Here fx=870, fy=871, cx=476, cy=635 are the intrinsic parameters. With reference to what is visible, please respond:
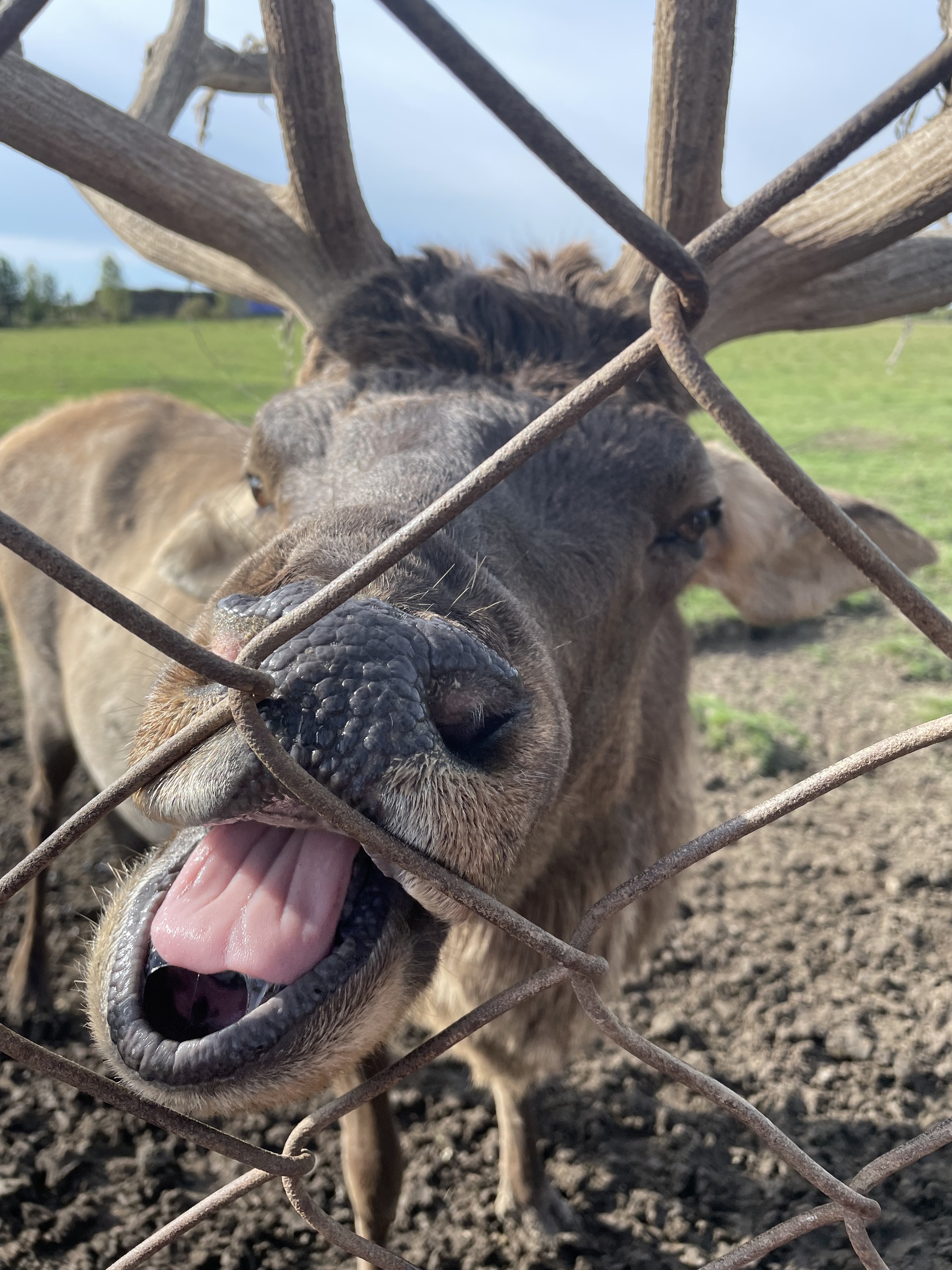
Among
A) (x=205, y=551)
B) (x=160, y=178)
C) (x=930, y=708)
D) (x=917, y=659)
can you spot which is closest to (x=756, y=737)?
(x=930, y=708)

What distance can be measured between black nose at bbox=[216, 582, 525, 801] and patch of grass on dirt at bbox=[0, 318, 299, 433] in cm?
1197

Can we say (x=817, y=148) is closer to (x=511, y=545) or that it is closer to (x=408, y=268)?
(x=511, y=545)

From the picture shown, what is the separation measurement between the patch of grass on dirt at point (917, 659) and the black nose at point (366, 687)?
23.4 feet

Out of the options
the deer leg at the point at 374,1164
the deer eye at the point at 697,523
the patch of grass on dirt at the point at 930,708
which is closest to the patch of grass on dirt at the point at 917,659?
the patch of grass on dirt at the point at 930,708

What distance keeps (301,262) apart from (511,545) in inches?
67.8

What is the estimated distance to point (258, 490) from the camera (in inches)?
120

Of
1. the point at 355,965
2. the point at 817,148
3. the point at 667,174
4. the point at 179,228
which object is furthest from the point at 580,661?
the point at 179,228

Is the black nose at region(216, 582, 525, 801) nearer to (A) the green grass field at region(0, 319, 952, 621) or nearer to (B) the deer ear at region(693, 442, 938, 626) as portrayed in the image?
(B) the deer ear at region(693, 442, 938, 626)

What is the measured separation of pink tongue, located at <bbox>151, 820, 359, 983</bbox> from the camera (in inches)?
58.8

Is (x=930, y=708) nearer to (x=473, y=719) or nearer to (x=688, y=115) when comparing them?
(x=688, y=115)

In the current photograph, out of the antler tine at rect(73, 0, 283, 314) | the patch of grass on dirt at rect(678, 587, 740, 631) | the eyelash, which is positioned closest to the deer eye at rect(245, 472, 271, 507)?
the antler tine at rect(73, 0, 283, 314)

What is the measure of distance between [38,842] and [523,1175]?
3.21m

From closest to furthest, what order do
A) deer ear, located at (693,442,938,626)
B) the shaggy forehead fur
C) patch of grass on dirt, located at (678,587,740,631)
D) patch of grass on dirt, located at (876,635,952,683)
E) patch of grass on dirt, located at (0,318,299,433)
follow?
the shaggy forehead fur
deer ear, located at (693,442,938,626)
patch of grass on dirt, located at (876,635,952,683)
patch of grass on dirt, located at (678,587,740,631)
patch of grass on dirt, located at (0,318,299,433)

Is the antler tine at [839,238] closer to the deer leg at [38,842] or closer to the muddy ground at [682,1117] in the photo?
the muddy ground at [682,1117]
